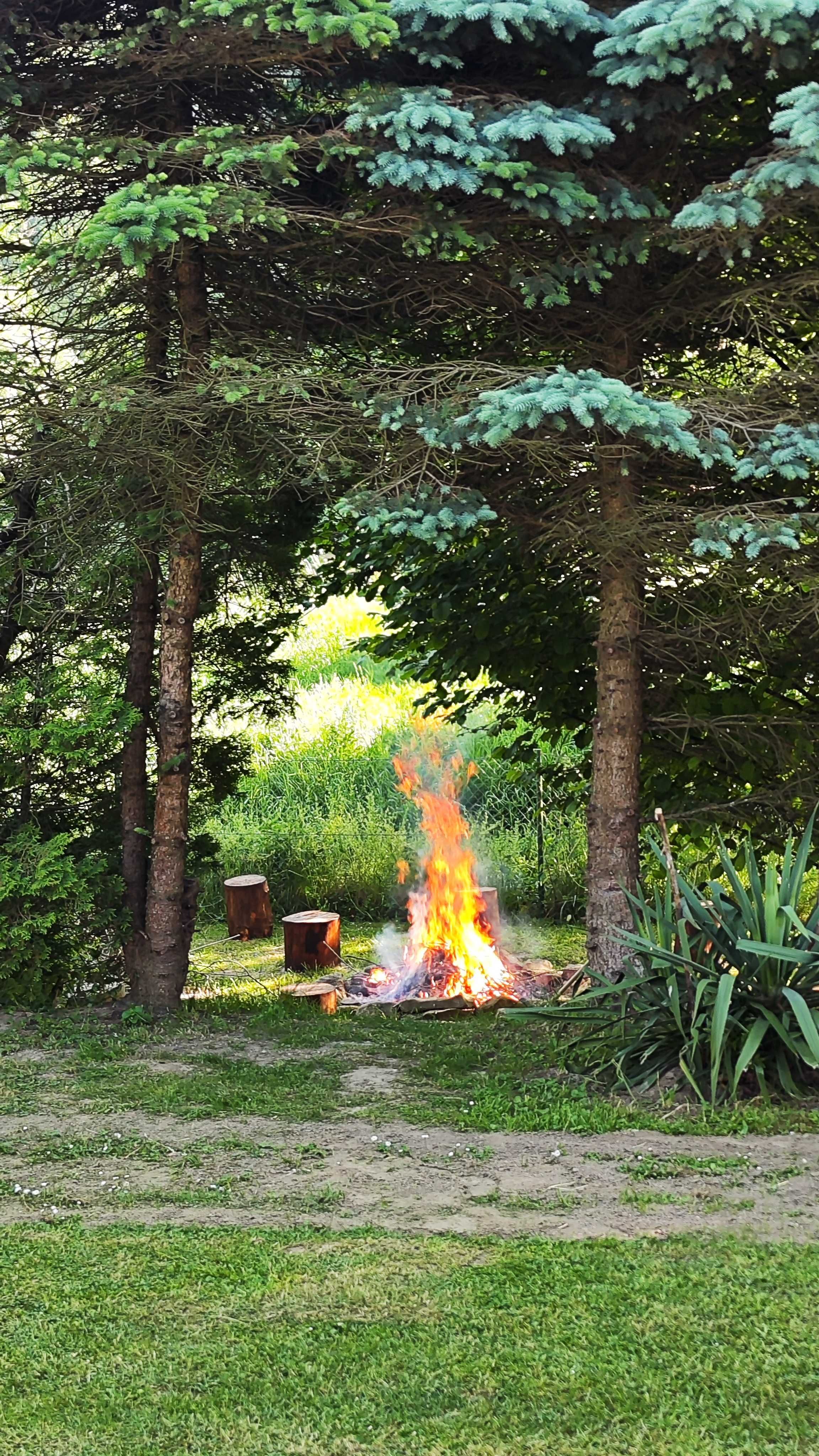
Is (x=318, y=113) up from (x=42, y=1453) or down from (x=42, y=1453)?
up

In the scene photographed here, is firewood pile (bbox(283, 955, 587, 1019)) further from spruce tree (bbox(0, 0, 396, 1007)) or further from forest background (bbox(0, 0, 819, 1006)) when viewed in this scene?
spruce tree (bbox(0, 0, 396, 1007))

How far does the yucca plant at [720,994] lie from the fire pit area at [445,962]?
254 centimetres

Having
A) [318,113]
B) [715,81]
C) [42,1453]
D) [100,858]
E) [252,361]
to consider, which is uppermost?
[318,113]

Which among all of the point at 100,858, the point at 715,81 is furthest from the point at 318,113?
the point at 100,858

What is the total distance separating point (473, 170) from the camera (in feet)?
15.8

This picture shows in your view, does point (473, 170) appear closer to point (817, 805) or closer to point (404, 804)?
point (817, 805)

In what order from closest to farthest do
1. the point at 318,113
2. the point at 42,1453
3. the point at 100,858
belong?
the point at 42,1453 < the point at 318,113 < the point at 100,858

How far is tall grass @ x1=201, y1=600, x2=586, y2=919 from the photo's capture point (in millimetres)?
11766

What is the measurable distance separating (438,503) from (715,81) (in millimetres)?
1773

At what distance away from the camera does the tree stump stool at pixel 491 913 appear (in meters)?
9.18

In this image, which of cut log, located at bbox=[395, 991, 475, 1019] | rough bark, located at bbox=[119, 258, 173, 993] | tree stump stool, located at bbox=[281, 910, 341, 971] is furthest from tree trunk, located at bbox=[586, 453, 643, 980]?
tree stump stool, located at bbox=[281, 910, 341, 971]

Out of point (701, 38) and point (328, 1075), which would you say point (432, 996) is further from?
point (701, 38)

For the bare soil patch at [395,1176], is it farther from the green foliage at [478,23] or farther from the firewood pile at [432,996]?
the green foliage at [478,23]

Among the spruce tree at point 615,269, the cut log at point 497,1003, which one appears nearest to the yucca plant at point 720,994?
the spruce tree at point 615,269
